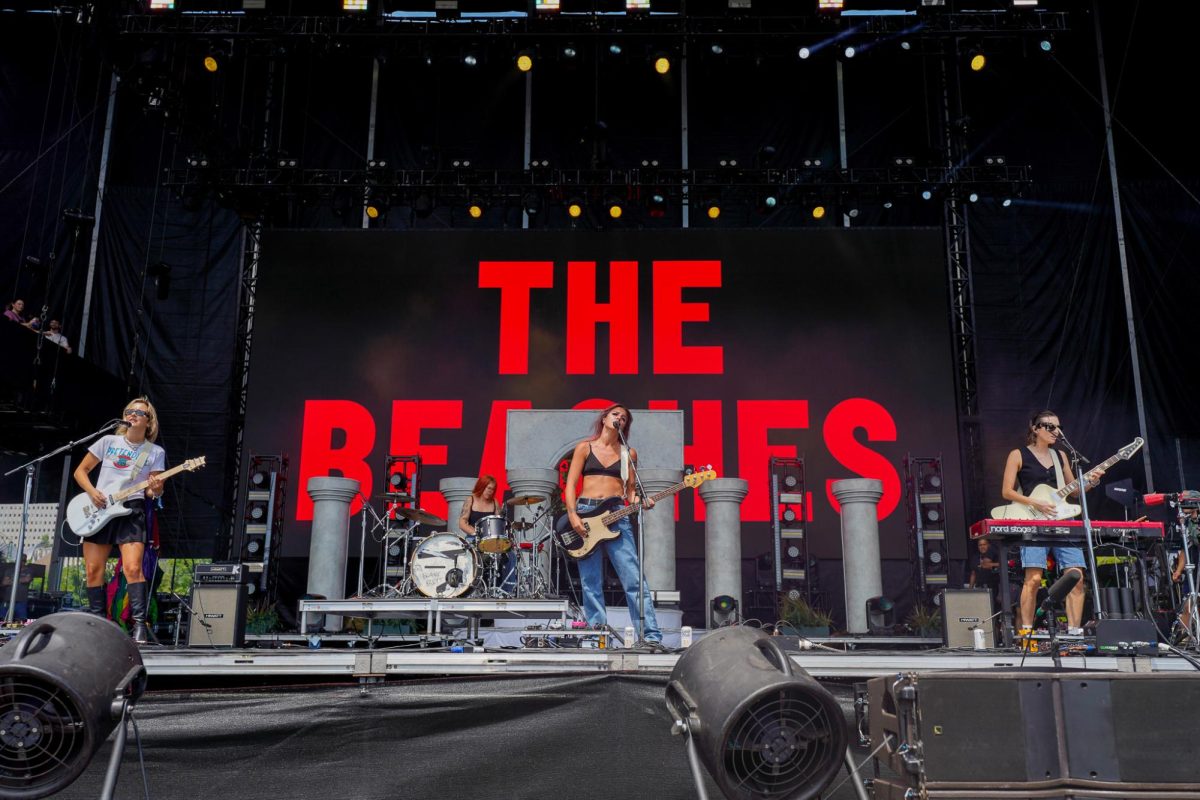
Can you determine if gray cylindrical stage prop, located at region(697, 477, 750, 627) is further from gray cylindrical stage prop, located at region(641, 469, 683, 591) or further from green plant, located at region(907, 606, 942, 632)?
green plant, located at region(907, 606, 942, 632)

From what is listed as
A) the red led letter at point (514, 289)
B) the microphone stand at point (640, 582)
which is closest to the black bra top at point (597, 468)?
the microphone stand at point (640, 582)

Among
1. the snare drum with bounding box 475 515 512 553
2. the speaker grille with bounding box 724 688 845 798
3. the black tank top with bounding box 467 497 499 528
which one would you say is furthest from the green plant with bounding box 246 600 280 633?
the speaker grille with bounding box 724 688 845 798

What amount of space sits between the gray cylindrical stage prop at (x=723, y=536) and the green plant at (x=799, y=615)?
0.56 metres

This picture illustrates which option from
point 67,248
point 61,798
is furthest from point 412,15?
point 61,798

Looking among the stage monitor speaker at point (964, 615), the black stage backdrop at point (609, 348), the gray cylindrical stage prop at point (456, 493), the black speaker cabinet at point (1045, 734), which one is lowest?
the black speaker cabinet at point (1045, 734)

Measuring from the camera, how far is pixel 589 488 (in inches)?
280

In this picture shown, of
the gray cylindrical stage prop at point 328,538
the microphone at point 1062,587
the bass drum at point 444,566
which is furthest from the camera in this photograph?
the gray cylindrical stage prop at point 328,538

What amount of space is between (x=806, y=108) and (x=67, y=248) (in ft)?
36.1

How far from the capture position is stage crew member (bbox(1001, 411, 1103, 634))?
744cm

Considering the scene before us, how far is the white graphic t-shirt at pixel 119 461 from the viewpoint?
7082 mm

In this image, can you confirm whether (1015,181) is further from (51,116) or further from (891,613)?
(51,116)

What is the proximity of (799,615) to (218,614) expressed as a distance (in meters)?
6.43

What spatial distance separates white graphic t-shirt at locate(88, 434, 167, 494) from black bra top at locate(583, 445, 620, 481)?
3.09 m

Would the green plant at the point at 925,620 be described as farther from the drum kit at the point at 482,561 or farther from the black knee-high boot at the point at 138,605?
the black knee-high boot at the point at 138,605
